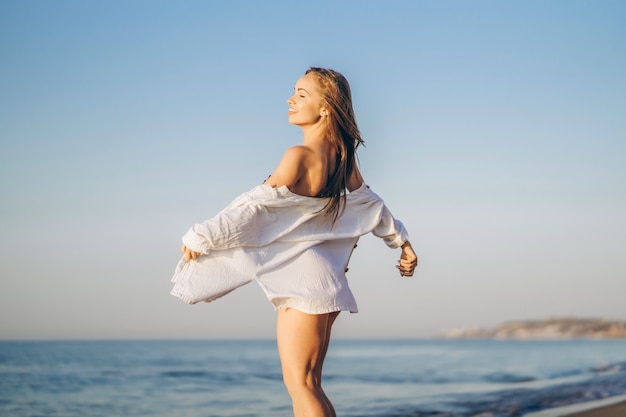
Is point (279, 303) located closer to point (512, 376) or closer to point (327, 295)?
point (327, 295)

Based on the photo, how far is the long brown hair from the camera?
2.91 metres

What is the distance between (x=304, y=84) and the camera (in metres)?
2.96

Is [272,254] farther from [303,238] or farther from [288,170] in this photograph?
[288,170]

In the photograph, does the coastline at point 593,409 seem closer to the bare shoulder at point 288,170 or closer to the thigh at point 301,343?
the thigh at point 301,343

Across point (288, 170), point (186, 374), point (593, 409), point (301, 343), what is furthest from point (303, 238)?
point (186, 374)

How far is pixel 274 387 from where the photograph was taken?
43.3ft

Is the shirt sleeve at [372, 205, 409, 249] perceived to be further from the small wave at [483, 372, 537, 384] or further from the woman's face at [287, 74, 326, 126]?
the small wave at [483, 372, 537, 384]

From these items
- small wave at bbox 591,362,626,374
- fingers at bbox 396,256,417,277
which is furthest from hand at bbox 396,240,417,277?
small wave at bbox 591,362,626,374

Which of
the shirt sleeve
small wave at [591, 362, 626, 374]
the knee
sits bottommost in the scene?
small wave at [591, 362, 626, 374]

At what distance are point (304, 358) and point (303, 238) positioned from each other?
0.44m

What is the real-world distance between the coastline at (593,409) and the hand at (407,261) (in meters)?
3.52

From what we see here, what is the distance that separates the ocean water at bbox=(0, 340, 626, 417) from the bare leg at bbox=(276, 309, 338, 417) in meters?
5.56

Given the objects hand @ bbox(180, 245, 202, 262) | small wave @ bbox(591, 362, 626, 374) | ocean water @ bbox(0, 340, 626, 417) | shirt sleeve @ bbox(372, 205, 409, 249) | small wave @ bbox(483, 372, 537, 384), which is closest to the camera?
hand @ bbox(180, 245, 202, 262)

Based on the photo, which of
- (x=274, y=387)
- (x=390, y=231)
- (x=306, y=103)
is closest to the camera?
(x=306, y=103)
